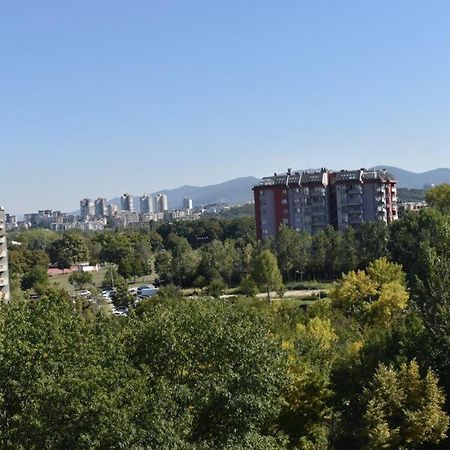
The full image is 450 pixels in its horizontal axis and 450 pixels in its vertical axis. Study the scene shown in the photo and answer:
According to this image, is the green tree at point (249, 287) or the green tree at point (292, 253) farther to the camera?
the green tree at point (292, 253)

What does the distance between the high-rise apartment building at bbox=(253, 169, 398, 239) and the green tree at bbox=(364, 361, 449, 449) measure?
1765 inches

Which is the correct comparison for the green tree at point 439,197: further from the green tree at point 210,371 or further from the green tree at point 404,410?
the green tree at point 210,371

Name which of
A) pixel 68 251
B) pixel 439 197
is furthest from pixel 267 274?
pixel 68 251

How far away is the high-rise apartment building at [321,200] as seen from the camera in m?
58.6

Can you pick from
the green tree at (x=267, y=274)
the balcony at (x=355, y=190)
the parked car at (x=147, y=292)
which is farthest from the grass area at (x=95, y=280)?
the balcony at (x=355, y=190)

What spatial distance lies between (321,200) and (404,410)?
4562 cm

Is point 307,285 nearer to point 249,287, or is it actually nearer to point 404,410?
point 249,287

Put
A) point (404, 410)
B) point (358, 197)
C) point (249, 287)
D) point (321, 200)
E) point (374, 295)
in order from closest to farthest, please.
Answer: point (404, 410) < point (374, 295) < point (249, 287) < point (358, 197) < point (321, 200)

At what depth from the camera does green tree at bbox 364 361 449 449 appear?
44.3 ft

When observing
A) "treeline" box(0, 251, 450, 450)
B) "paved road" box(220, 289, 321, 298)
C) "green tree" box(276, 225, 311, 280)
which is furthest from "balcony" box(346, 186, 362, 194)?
"treeline" box(0, 251, 450, 450)

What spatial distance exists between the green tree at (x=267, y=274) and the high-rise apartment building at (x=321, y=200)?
1940 cm

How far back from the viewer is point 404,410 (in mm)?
13914

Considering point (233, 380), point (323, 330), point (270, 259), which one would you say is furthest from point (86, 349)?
point (270, 259)

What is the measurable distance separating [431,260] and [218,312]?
655 cm
